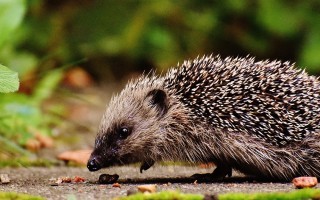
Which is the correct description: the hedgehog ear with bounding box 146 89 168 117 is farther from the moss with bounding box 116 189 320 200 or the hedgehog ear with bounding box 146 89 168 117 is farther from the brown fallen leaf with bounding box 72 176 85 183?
the moss with bounding box 116 189 320 200

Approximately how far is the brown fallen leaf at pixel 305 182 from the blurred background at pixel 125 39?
16.3 ft

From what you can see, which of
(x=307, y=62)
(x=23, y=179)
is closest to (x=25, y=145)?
(x=23, y=179)

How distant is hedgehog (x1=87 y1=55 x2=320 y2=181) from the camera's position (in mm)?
6762

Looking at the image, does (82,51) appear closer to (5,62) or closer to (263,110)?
(5,62)

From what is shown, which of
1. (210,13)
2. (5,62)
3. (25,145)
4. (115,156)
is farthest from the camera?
(210,13)

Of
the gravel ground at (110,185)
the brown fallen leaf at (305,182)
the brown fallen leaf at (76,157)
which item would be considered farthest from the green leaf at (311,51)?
the brown fallen leaf at (305,182)

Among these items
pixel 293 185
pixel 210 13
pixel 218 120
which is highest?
pixel 210 13

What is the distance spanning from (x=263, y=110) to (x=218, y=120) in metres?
0.43

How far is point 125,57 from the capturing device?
15.1 meters

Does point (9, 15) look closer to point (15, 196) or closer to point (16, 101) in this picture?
point (16, 101)

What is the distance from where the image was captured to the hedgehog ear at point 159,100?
23.6 feet

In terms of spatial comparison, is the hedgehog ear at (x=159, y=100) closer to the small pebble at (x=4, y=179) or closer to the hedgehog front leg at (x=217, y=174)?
the hedgehog front leg at (x=217, y=174)

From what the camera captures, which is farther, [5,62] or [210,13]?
[210,13]

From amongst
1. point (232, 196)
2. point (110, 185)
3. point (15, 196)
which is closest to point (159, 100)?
point (110, 185)
